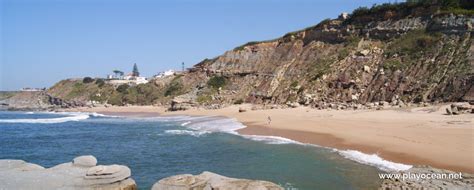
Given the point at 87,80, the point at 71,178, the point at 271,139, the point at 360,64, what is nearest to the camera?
the point at 71,178

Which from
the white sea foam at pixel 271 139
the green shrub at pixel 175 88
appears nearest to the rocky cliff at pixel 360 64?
the green shrub at pixel 175 88

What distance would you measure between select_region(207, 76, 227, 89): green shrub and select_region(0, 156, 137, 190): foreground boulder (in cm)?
5608

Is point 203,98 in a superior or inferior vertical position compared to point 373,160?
superior

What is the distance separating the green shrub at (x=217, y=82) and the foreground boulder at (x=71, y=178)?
184 feet

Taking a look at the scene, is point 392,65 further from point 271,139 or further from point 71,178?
point 71,178

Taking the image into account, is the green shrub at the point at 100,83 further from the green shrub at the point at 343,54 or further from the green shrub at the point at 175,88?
the green shrub at the point at 343,54

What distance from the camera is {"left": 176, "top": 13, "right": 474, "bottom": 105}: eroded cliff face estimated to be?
38031 mm

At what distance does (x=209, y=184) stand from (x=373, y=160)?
9.45 m

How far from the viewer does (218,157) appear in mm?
19609

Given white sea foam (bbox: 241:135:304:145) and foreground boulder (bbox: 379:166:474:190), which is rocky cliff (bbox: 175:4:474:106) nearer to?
white sea foam (bbox: 241:135:304:145)

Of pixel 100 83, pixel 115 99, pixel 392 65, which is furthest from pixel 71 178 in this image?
pixel 100 83

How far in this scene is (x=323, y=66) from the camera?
173ft

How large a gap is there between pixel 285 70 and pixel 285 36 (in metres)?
10.4

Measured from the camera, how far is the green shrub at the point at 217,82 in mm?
67375
